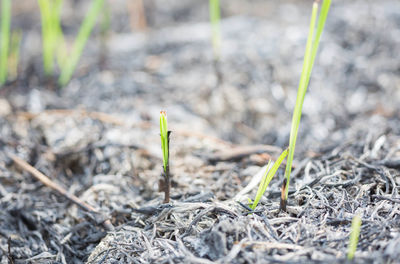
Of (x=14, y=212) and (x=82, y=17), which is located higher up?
(x=82, y=17)

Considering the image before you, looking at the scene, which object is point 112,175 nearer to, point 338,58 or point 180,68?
point 180,68

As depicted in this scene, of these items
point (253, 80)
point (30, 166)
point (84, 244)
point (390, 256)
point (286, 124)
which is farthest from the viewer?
point (253, 80)

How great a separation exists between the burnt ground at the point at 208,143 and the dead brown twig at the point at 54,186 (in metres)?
0.02

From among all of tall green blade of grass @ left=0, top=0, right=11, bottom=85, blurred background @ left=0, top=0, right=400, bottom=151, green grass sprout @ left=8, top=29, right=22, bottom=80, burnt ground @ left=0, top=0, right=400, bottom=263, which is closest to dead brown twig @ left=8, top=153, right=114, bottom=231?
burnt ground @ left=0, top=0, right=400, bottom=263

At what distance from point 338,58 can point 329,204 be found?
39.4 inches

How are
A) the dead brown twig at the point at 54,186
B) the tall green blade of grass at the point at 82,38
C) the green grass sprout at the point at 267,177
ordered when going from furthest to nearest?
the tall green blade of grass at the point at 82,38 < the dead brown twig at the point at 54,186 < the green grass sprout at the point at 267,177

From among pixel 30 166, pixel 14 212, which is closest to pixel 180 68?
pixel 30 166

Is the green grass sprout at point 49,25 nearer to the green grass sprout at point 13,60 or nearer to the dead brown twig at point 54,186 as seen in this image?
the green grass sprout at point 13,60

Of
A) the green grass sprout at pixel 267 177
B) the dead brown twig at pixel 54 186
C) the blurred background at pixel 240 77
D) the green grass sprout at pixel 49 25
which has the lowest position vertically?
the dead brown twig at pixel 54 186

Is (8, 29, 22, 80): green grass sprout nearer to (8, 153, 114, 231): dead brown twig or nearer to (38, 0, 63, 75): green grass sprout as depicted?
(38, 0, 63, 75): green grass sprout

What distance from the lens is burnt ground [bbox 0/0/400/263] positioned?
604mm

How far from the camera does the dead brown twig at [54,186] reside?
2.50 feet

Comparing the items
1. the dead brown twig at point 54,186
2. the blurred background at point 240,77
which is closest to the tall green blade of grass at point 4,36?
the blurred background at point 240,77

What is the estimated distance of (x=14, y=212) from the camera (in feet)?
2.78
